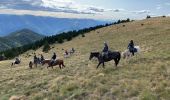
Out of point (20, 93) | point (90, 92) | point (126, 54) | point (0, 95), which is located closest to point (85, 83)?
point (90, 92)

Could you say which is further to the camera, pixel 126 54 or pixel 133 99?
pixel 126 54

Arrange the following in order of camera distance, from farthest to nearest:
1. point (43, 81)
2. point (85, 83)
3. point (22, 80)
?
point (22, 80), point (43, 81), point (85, 83)

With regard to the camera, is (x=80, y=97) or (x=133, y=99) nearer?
(x=133, y=99)

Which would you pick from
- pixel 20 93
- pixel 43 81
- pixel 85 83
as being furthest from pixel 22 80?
pixel 85 83

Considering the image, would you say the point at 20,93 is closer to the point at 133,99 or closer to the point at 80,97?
the point at 80,97

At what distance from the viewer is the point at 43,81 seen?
30.7m

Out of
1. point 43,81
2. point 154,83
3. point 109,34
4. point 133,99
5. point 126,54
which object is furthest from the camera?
point 109,34

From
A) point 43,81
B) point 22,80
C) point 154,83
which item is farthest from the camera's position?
point 22,80

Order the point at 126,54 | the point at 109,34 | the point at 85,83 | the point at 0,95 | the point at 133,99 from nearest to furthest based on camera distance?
the point at 133,99 < the point at 85,83 < the point at 0,95 < the point at 126,54 < the point at 109,34

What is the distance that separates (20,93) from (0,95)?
1821 millimetres

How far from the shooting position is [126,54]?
137ft

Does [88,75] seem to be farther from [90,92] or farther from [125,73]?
[90,92]

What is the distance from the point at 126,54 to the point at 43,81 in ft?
46.1

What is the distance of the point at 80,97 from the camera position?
2356 centimetres
